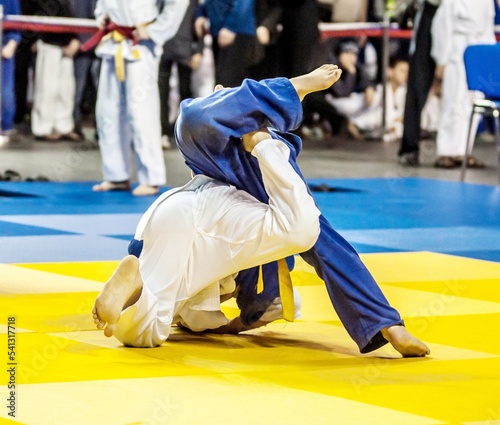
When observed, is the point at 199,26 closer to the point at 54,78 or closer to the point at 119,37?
the point at 54,78

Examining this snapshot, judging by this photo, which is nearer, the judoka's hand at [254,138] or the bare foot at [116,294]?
the bare foot at [116,294]

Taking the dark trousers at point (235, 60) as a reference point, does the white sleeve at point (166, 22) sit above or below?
above

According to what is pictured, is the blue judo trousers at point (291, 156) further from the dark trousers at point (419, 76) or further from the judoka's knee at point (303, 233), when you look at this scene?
the dark trousers at point (419, 76)

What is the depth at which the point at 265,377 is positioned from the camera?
144 inches

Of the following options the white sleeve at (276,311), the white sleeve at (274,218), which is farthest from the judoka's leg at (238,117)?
the white sleeve at (276,311)

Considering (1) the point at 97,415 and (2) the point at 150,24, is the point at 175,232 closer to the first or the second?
(1) the point at 97,415

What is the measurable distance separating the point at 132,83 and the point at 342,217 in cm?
196

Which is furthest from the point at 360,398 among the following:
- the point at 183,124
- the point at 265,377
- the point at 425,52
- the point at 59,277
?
the point at 425,52

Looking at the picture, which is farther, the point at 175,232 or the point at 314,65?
the point at 314,65

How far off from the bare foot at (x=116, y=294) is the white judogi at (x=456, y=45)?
7983mm

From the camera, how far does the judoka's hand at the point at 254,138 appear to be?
4051 mm

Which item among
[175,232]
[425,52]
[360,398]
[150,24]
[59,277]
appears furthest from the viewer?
[425,52]

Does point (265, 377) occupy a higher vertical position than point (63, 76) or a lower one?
higher

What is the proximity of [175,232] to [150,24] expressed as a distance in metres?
4.88
